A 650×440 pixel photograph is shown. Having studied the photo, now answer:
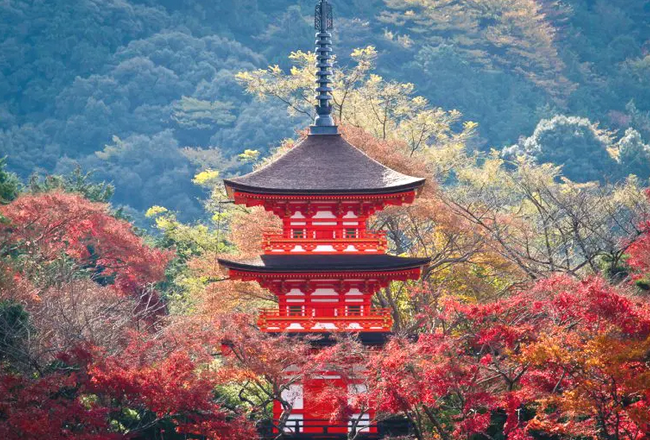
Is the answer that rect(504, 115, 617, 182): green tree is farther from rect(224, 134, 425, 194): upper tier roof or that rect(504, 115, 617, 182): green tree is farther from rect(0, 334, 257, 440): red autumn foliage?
rect(0, 334, 257, 440): red autumn foliage

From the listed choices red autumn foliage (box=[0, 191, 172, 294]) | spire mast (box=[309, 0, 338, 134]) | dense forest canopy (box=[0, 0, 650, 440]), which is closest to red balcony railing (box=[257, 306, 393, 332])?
dense forest canopy (box=[0, 0, 650, 440])

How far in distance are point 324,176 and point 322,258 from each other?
1.88 metres

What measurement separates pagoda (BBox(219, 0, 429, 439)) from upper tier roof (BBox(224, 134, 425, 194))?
2 centimetres

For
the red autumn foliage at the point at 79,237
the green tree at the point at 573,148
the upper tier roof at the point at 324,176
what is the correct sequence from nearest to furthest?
the upper tier roof at the point at 324,176 < the red autumn foliage at the point at 79,237 < the green tree at the point at 573,148

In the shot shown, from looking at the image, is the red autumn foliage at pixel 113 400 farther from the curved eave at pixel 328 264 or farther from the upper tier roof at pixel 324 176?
the upper tier roof at pixel 324 176

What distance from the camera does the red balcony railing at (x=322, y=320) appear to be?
27938 mm

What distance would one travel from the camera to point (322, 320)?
28.1 metres

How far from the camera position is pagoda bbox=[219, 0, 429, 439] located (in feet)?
90.6

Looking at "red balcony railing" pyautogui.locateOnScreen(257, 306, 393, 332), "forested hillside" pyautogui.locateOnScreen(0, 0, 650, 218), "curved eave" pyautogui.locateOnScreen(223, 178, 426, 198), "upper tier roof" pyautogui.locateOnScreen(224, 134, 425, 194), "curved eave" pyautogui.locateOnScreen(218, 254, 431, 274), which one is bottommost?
"red balcony railing" pyautogui.locateOnScreen(257, 306, 393, 332)

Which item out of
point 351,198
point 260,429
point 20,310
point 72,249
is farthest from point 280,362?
point 72,249

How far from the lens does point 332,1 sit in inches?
3462

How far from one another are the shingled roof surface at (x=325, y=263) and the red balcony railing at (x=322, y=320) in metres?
1.14

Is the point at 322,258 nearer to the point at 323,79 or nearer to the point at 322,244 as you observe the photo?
the point at 322,244

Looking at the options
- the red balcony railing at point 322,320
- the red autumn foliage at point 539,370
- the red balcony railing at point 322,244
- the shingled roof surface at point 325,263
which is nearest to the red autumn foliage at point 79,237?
the red balcony railing at point 322,244
